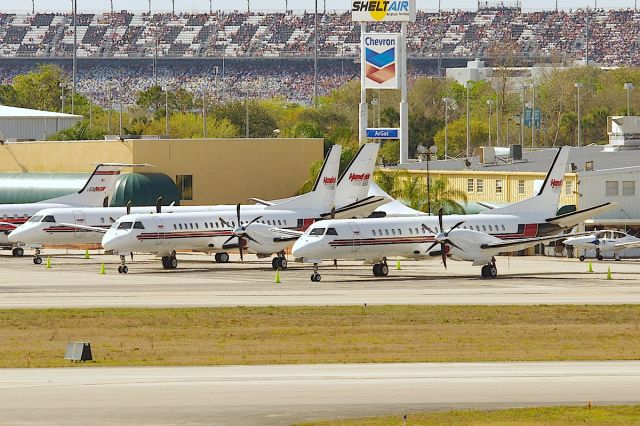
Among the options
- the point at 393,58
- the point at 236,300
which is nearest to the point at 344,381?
the point at 236,300

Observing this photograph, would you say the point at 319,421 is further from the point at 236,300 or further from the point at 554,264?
the point at 554,264

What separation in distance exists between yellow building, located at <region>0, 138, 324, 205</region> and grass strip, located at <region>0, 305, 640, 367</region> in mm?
55993

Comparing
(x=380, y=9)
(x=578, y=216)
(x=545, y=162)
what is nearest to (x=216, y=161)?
(x=380, y=9)

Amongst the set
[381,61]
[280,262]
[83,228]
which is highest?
[381,61]

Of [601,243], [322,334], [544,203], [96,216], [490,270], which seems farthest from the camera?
[601,243]

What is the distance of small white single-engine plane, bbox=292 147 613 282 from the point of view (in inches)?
2707

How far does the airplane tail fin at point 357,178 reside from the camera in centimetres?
8450

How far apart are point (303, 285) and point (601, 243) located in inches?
976

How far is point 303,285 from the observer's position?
218 feet

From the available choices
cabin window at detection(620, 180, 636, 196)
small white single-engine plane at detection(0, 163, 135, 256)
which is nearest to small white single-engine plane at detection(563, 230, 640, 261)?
cabin window at detection(620, 180, 636, 196)

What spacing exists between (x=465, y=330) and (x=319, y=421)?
18284 mm

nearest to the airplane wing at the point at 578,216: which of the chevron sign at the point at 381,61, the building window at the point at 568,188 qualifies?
the building window at the point at 568,188

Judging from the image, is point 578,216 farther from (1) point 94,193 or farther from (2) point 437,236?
(1) point 94,193

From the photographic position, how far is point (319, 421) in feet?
99.0
